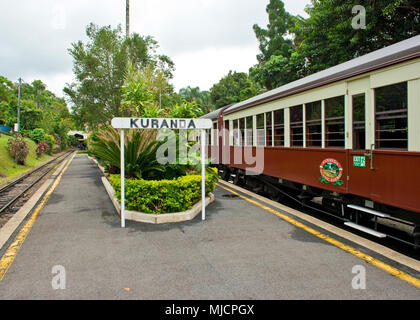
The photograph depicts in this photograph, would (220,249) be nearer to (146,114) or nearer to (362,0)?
(146,114)

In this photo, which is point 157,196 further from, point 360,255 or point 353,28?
point 353,28

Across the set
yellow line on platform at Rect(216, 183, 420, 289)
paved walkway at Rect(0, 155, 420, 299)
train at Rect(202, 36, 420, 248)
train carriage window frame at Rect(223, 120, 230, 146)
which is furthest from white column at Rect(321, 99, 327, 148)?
train carriage window frame at Rect(223, 120, 230, 146)

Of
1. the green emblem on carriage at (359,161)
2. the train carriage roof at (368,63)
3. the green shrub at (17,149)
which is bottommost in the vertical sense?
the green emblem on carriage at (359,161)

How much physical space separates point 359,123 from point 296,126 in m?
2.05

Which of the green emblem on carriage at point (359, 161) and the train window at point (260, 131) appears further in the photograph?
the train window at point (260, 131)

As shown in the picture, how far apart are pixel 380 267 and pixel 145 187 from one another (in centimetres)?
433

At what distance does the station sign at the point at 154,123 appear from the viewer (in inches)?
241

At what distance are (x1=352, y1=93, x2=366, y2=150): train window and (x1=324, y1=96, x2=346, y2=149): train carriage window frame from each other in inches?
11.4

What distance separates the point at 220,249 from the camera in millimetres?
4977

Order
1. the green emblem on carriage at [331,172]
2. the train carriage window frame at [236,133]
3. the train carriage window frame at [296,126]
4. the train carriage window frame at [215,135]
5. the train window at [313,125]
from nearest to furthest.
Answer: the green emblem on carriage at [331,172] < the train window at [313,125] < the train carriage window frame at [296,126] < the train carriage window frame at [236,133] < the train carriage window frame at [215,135]

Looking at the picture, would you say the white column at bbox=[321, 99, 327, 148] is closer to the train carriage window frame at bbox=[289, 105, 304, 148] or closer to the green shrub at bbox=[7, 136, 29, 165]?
the train carriage window frame at bbox=[289, 105, 304, 148]

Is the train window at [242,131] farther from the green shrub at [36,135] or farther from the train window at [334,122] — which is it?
the green shrub at [36,135]

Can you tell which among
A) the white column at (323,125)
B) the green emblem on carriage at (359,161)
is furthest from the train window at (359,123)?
the white column at (323,125)

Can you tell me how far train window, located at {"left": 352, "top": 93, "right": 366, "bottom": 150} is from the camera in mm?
5531
